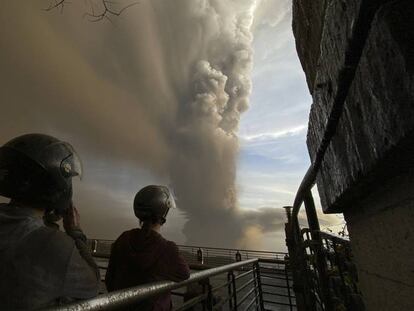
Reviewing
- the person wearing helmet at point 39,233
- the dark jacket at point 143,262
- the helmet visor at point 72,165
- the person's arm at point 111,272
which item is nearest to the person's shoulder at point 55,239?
the person wearing helmet at point 39,233

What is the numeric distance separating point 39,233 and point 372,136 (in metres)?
1.44

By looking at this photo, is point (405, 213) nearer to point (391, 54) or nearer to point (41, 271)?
point (391, 54)

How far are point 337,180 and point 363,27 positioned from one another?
0.58 m

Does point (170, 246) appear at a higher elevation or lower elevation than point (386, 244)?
higher

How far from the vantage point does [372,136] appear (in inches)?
26.2

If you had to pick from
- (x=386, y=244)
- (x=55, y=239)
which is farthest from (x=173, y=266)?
(x=386, y=244)

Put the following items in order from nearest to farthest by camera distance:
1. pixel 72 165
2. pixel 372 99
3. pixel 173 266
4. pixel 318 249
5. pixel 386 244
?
pixel 372 99 → pixel 386 244 → pixel 72 165 → pixel 173 266 → pixel 318 249

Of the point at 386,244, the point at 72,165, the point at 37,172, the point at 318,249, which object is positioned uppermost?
the point at 72,165

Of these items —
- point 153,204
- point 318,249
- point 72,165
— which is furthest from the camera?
point 153,204

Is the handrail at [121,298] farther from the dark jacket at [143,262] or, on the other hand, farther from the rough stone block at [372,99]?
the rough stone block at [372,99]

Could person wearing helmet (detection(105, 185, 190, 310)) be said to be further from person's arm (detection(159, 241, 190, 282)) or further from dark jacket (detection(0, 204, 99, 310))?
dark jacket (detection(0, 204, 99, 310))

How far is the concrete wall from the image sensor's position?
54 centimetres

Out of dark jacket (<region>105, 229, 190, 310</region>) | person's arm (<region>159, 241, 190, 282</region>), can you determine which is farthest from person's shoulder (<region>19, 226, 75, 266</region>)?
dark jacket (<region>105, 229, 190, 310</region>)

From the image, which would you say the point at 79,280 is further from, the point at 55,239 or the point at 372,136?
the point at 372,136
